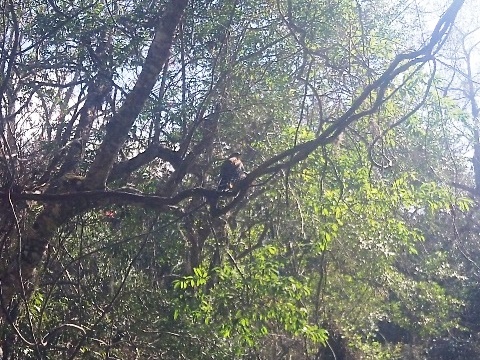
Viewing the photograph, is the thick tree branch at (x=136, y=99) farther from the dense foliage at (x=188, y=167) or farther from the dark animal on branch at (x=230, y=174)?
the dark animal on branch at (x=230, y=174)

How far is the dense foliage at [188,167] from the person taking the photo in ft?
11.5

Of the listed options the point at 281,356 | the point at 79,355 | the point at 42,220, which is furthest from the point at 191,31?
the point at 281,356

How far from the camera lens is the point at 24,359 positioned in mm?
3766

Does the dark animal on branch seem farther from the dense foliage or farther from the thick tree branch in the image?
the thick tree branch

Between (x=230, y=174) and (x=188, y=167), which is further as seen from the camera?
(x=188, y=167)

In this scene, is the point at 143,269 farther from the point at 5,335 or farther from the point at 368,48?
the point at 368,48

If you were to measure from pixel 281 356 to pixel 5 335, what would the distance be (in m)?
1.89

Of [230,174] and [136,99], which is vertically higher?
[136,99]

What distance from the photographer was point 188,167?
12.7 ft

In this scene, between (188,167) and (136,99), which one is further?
(188,167)

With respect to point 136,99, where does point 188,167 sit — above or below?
below

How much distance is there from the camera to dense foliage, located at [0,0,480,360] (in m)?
3.51

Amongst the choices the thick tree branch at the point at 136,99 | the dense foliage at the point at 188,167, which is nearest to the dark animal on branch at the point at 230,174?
the dense foliage at the point at 188,167

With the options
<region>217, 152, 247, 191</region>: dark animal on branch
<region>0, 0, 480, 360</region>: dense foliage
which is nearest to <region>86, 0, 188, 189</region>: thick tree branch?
<region>0, 0, 480, 360</region>: dense foliage
